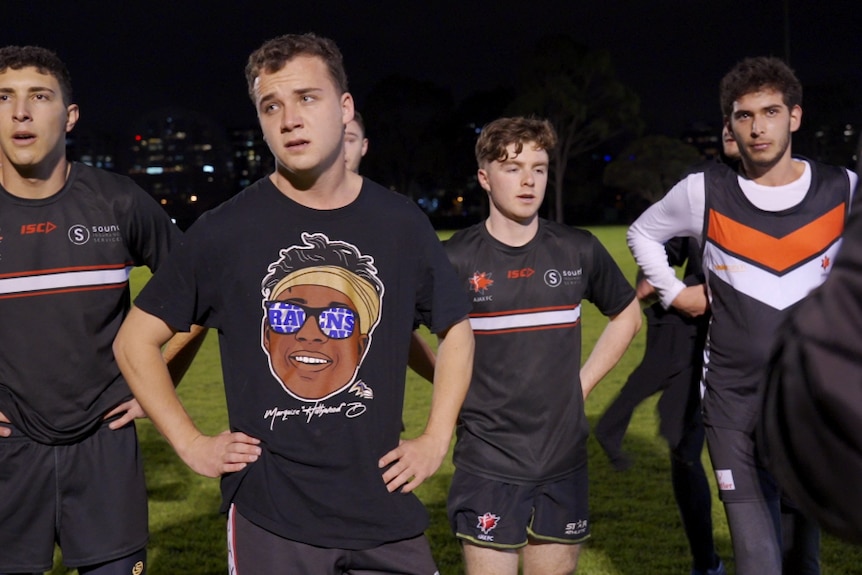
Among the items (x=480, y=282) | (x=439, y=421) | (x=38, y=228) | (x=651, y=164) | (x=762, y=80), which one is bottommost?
(x=439, y=421)

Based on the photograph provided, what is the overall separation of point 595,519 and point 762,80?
369 centimetres

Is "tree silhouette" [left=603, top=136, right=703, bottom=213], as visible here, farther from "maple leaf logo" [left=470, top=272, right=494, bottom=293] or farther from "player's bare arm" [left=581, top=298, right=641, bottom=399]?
"maple leaf logo" [left=470, top=272, right=494, bottom=293]

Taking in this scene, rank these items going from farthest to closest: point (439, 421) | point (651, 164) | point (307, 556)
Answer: point (651, 164) → point (439, 421) → point (307, 556)

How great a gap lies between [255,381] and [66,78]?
79.5 inches

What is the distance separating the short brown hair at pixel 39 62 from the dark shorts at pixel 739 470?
3.25 m

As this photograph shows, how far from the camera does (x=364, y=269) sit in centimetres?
323

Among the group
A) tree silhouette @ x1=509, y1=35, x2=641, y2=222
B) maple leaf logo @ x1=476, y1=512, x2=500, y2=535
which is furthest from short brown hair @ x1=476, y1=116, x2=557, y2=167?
tree silhouette @ x1=509, y1=35, x2=641, y2=222

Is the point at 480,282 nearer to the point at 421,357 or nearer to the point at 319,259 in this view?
the point at 421,357

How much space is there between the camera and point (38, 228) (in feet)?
13.8

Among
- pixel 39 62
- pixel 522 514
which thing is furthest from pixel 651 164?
pixel 39 62

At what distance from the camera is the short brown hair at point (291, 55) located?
320 centimetres

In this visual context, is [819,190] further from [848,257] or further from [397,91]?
[397,91]

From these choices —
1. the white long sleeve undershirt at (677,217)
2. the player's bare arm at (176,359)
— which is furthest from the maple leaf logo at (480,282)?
the player's bare arm at (176,359)

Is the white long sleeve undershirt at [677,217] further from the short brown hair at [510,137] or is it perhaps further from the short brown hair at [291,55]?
the short brown hair at [291,55]
